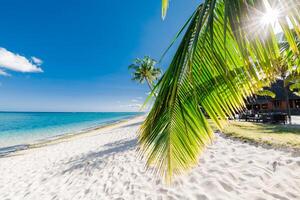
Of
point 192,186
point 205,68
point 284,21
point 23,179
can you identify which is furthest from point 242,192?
point 23,179

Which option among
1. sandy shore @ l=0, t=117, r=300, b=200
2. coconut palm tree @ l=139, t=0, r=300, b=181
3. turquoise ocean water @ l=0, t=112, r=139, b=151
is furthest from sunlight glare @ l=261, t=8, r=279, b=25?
turquoise ocean water @ l=0, t=112, r=139, b=151

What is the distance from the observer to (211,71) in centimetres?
143

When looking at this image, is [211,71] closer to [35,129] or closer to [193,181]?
[193,181]

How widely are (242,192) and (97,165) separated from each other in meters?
4.92

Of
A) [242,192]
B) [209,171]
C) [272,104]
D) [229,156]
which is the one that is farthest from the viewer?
[272,104]

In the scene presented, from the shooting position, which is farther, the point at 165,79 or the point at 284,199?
the point at 284,199

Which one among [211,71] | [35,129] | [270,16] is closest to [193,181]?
[211,71]

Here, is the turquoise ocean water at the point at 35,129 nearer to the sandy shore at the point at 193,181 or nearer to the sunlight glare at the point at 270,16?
the sandy shore at the point at 193,181

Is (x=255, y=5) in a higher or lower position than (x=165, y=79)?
higher

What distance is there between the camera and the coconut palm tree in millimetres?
953

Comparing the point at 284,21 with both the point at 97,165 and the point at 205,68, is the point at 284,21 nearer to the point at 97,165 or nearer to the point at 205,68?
the point at 205,68

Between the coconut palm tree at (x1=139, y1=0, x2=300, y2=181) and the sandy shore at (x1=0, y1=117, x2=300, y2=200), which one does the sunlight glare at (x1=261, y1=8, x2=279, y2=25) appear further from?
the sandy shore at (x1=0, y1=117, x2=300, y2=200)

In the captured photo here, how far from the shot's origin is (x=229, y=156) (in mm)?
5000

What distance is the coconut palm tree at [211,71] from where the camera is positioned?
3.13 ft
